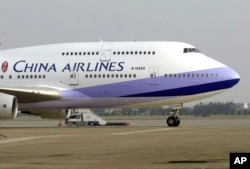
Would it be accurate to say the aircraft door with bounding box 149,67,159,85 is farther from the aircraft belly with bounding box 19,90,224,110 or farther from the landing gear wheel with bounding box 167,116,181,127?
the landing gear wheel with bounding box 167,116,181,127

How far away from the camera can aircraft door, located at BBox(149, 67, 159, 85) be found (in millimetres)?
39938

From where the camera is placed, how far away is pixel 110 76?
40.9m

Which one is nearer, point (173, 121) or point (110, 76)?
point (173, 121)

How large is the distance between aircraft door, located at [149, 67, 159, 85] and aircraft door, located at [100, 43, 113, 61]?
2.68 m

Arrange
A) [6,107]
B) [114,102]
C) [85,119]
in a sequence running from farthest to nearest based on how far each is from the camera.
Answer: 1. [85,119]
2. [114,102]
3. [6,107]

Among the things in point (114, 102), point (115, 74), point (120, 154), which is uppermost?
point (115, 74)

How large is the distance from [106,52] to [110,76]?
156 centimetres

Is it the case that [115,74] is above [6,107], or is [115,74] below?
above

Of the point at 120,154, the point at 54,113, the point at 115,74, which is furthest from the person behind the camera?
the point at 54,113

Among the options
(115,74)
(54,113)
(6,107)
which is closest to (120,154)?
(6,107)

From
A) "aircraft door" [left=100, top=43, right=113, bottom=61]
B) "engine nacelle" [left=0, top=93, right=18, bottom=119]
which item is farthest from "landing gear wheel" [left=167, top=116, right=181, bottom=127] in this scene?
"engine nacelle" [left=0, top=93, right=18, bottom=119]

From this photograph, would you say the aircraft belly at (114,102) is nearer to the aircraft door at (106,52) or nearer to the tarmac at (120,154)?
the aircraft door at (106,52)

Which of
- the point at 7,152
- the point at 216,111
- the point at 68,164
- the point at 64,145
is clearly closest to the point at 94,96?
the point at 64,145

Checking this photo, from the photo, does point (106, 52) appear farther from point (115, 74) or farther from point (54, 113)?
point (54, 113)
